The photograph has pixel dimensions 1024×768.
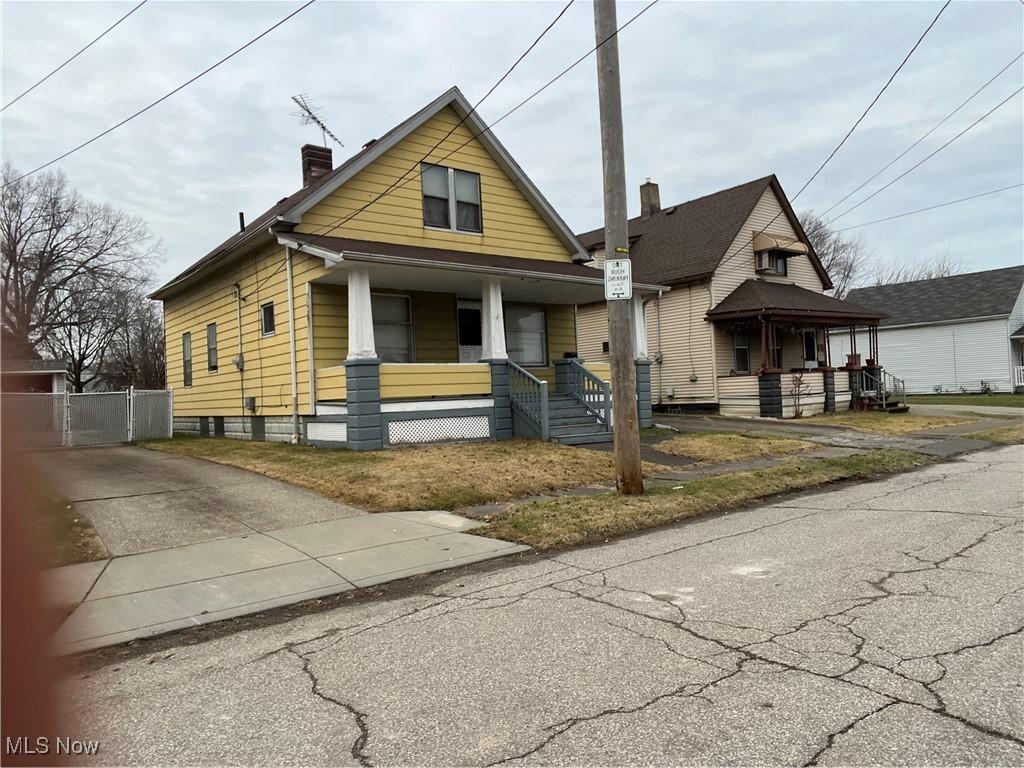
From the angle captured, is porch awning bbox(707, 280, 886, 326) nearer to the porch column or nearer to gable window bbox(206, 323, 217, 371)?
the porch column

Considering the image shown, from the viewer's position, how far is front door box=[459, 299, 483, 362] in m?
17.0

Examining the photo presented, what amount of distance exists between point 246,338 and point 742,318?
15.3 metres

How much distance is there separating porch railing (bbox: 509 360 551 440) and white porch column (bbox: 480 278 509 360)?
0.46 meters

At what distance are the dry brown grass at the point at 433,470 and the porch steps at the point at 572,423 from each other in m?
0.69

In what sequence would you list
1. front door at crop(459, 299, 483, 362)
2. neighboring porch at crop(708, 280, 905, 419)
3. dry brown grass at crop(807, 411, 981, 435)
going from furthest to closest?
neighboring porch at crop(708, 280, 905, 419), dry brown grass at crop(807, 411, 981, 435), front door at crop(459, 299, 483, 362)

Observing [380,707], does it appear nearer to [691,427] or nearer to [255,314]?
[255,314]

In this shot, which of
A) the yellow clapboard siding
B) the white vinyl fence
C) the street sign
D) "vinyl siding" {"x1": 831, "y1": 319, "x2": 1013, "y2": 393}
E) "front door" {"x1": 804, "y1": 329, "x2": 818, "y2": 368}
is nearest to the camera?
the street sign

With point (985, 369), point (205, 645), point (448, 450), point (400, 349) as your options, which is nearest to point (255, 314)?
point (400, 349)

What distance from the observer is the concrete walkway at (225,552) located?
5508 millimetres

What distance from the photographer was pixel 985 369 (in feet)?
114

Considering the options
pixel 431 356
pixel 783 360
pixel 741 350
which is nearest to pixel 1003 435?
pixel 741 350

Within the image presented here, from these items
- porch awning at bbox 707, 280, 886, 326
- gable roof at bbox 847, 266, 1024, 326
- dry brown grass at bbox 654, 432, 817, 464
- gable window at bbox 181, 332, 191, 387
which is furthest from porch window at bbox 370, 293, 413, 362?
gable roof at bbox 847, 266, 1024, 326

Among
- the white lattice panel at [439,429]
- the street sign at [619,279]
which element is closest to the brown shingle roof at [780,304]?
the white lattice panel at [439,429]

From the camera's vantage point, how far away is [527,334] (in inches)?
730
